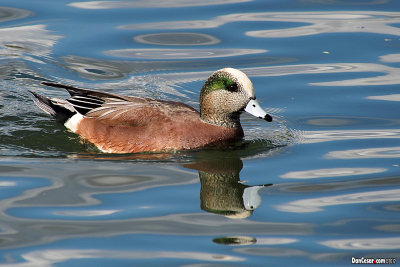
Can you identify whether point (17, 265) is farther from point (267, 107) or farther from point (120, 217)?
point (267, 107)

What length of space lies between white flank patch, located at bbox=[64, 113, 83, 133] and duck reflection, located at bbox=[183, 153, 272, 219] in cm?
168

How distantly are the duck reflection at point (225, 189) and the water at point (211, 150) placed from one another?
2cm

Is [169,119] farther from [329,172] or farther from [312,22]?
[312,22]

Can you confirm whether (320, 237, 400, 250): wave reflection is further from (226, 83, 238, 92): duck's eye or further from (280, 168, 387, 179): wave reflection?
(226, 83, 238, 92): duck's eye

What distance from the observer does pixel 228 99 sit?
26.7ft

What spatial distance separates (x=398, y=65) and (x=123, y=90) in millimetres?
3730

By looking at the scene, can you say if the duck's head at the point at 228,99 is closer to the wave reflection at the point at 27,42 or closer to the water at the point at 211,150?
the water at the point at 211,150

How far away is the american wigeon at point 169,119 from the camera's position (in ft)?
26.4

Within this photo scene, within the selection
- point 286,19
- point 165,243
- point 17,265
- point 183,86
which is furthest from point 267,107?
point 17,265

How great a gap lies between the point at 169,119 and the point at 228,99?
0.66m

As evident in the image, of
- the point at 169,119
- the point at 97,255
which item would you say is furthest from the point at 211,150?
the point at 97,255

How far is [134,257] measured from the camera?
5.66 m

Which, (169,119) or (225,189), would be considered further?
(169,119)

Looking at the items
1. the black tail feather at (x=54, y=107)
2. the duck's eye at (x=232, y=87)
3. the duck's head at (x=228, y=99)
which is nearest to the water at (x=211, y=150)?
the black tail feather at (x=54, y=107)
